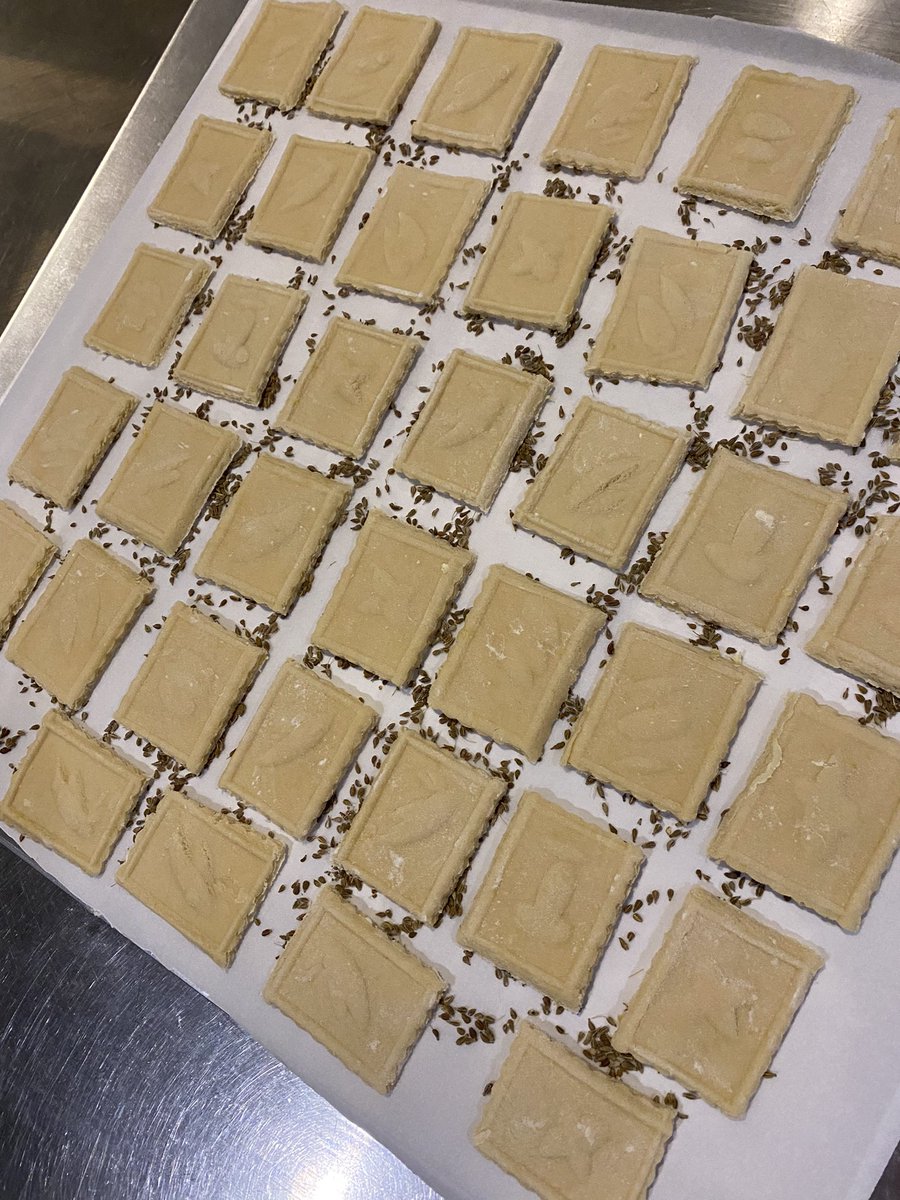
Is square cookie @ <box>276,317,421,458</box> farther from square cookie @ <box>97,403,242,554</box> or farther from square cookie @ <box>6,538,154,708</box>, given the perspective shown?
square cookie @ <box>6,538,154,708</box>

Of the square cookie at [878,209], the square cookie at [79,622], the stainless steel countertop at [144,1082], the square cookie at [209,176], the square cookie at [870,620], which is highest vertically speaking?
the square cookie at [878,209]

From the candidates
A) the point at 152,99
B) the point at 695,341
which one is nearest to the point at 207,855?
the point at 695,341

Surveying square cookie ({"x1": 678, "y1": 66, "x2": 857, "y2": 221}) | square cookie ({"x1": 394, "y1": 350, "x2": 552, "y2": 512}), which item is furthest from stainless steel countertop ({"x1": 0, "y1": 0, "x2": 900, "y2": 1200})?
square cookie ({"x1": 394, "y1": 350, "x2": 552, "y2": 512})

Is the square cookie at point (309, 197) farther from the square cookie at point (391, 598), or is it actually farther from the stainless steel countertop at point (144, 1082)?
the stainless steel countertop at point (144, 1082)

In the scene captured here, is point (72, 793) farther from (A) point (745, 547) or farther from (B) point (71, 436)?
(A) point (745, 547)

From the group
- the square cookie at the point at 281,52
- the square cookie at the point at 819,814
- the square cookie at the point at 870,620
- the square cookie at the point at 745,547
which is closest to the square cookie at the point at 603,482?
the square cookie at the point at 745,547

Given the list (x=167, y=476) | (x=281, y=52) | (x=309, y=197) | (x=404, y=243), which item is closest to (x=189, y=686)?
(x=167, y=476)
